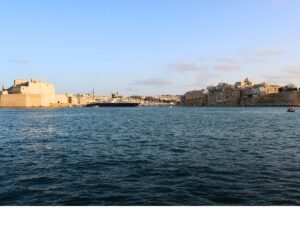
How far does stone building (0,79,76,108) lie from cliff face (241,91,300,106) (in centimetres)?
→ 8728

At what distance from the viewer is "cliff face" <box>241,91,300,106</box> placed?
461ft

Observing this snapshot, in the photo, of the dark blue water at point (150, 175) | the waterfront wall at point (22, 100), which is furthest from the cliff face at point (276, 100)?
the dark blue water at point (150, 175)

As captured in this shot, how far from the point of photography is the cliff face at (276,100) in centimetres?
14062

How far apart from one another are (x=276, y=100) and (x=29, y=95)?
102 metres

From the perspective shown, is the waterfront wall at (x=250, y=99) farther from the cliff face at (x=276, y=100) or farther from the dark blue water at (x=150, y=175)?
the dark blue water at (x=150, y=175)

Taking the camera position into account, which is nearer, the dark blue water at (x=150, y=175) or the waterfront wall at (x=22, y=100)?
the dark blue water at (x=150, y=175)

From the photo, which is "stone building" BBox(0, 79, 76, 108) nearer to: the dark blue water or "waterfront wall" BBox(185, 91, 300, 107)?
"waterfront wall" BBox(185, 91, 300, 107)

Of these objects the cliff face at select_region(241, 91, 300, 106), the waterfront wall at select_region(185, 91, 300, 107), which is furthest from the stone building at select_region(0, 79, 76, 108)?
the cliff face at select_region(241, 91, 300, 106)

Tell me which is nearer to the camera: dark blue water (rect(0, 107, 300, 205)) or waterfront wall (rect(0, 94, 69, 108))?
dark blue water (rect(0, 107, 300, 205))

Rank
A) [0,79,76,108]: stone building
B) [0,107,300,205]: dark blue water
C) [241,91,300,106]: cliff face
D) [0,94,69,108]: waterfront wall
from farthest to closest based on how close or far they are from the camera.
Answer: [241,91,300,106]: cliff face → [0,79,76,108]: stone building → [0,94,69,108]: waterfront wall → [0,107,300,205]: dark blue water

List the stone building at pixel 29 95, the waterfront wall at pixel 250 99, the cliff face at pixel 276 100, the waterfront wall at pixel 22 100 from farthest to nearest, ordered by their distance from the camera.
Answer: the waterfront wall at pixel 250 99, the cliff face at pixel 276 100, the stone building at pixel 29 95, the waterfront wall at pixel 22 100

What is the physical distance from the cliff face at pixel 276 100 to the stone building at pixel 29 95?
87283mm
